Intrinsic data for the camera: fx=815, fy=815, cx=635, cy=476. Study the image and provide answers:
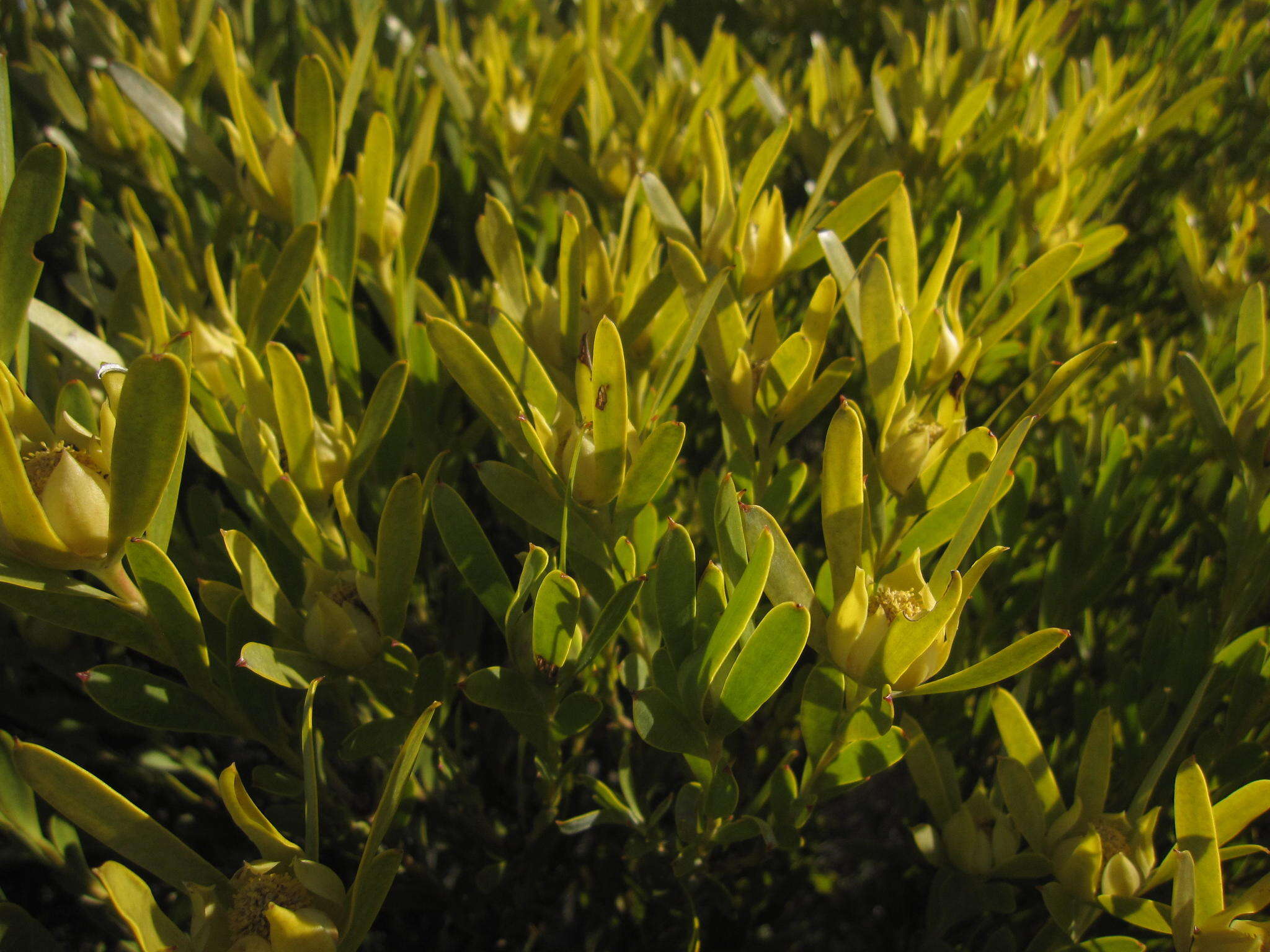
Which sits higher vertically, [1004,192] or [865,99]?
[865,99]

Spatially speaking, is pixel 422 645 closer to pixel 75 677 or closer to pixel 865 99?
pixel 75 677

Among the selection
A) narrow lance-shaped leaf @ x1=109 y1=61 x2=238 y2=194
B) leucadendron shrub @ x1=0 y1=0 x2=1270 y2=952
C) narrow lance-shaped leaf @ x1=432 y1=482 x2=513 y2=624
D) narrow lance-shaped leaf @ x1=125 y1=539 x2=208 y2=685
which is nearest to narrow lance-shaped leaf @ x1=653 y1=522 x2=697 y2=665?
leucadendron shrub @ x1=0 y1=0 x2=1270 y2=952

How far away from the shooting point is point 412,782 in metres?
0.78

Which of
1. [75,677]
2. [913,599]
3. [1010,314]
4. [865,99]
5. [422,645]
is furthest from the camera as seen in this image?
[865,99]

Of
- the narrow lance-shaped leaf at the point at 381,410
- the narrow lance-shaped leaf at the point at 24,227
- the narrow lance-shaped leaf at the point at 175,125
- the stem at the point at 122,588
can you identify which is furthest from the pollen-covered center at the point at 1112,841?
the narrow lance-shaped leaf at the point at 175,125

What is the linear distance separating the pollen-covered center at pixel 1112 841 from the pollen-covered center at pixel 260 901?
23.8 inches

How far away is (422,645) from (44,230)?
0.61 meters

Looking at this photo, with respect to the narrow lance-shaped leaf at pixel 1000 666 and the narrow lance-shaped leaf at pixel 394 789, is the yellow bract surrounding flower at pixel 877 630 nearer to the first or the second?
the narrow lance-shaped leaf at pixel 1000 666

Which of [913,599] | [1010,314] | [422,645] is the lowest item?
[422,645]

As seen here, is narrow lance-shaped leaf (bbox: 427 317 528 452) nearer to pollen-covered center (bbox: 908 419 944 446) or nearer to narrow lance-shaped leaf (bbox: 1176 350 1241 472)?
pollen-covered center (bbox: 908 419 944 446)

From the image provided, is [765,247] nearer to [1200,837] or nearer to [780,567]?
[780,567]

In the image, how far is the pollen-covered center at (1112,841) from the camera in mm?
655

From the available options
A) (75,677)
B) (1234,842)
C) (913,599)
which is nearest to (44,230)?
(75,677)

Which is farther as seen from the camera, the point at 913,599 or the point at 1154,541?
the point at 1154,541
